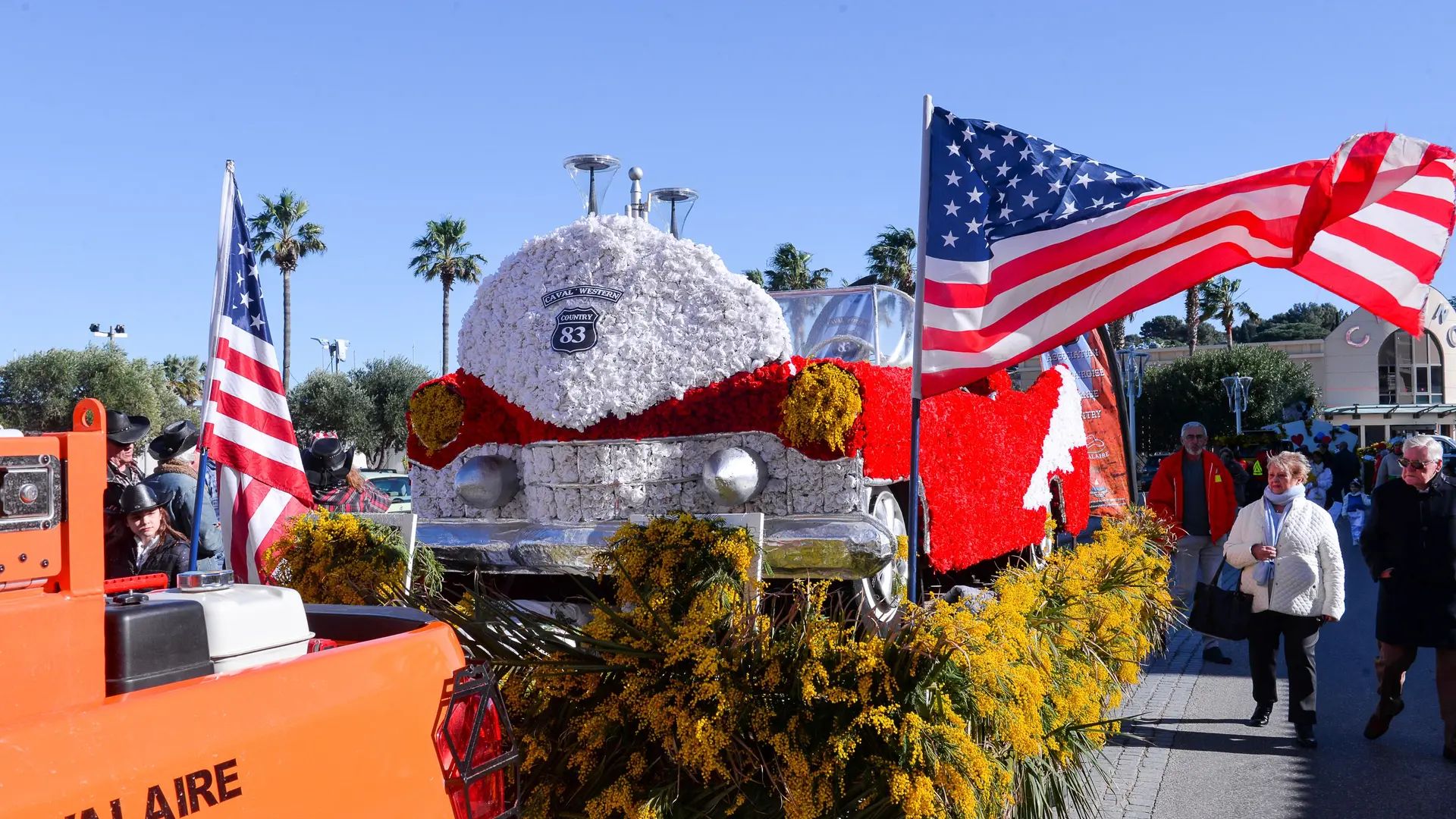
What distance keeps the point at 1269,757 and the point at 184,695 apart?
5.62m

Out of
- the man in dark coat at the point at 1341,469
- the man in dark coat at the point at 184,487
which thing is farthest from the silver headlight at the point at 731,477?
the man in dark coat at the point at 1341,469

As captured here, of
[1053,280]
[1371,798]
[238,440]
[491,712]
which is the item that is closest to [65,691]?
[491,712]

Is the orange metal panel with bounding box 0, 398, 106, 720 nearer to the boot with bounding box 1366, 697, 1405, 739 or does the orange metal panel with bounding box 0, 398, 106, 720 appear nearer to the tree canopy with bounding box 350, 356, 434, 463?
the boot with bounding box 1366, 697, 1405, 739

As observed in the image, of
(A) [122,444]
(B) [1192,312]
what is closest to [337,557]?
(A) [122,444]

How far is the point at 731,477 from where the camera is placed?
209 inches

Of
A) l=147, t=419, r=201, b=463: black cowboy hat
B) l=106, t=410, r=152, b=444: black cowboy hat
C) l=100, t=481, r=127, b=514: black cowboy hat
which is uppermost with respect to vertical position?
l=106, t=410, r=152, b=444: black cowboy hat

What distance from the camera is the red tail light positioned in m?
2.46

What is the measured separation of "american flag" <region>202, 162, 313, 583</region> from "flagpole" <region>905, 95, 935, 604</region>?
3.00m

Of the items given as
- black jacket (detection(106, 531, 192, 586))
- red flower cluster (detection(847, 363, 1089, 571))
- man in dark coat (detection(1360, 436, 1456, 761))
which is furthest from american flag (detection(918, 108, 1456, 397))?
black jacket (detection(106, 531, 192, 586))

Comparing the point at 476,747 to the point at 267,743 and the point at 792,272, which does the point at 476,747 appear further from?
the point at 792,272

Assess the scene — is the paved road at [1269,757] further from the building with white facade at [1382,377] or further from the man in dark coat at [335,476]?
the building with white facade at [1382,377]

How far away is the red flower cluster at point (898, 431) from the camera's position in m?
5.49

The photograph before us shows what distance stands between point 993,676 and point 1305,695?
3425mm

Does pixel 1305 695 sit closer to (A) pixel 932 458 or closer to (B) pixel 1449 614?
(B) pixel 1449 614
